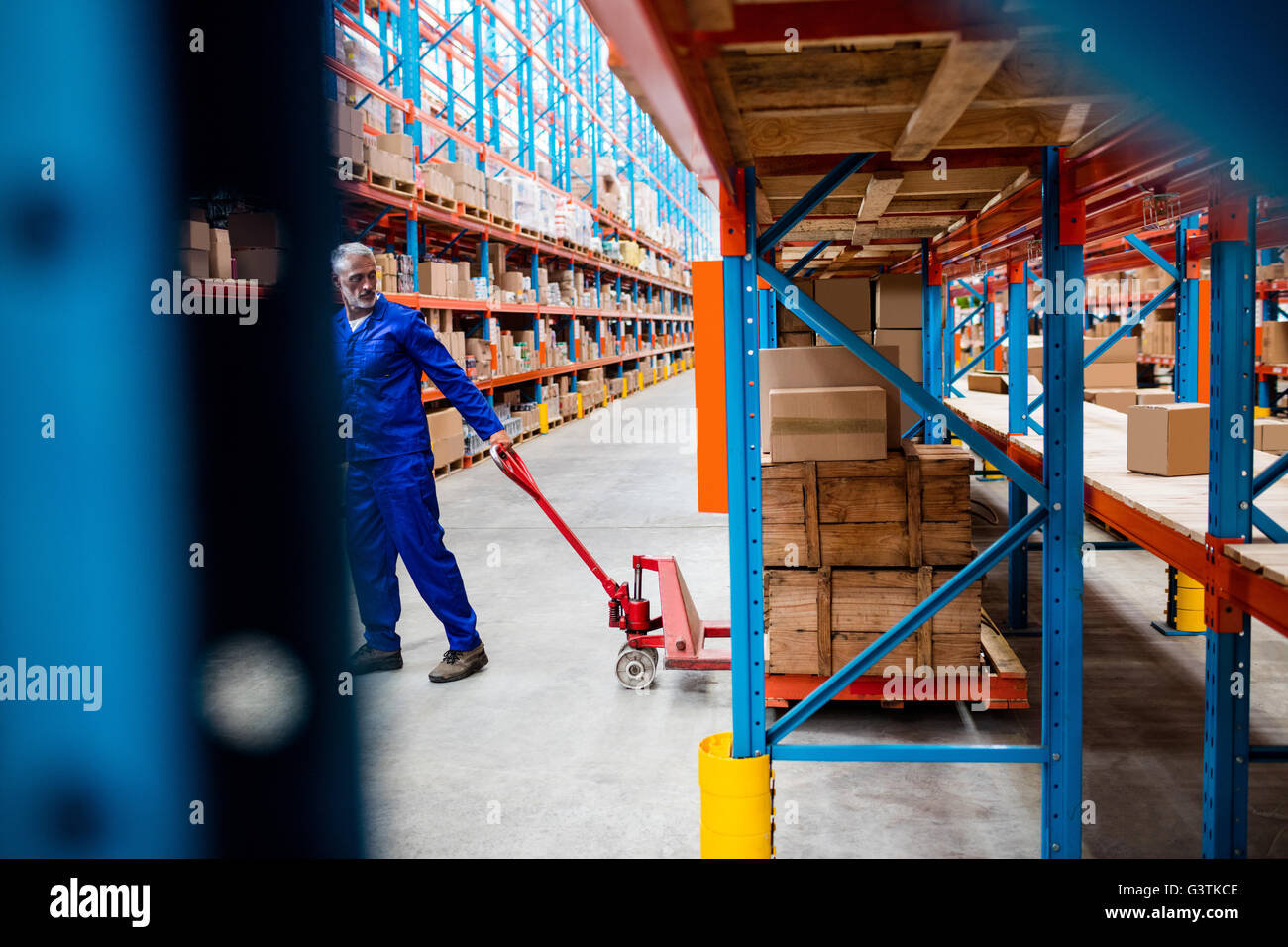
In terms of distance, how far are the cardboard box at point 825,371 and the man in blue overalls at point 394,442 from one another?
143 centimetres

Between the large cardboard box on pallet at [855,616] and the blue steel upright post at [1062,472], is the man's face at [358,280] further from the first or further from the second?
the blue steel upright post at [1062,472]

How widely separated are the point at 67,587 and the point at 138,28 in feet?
1.26

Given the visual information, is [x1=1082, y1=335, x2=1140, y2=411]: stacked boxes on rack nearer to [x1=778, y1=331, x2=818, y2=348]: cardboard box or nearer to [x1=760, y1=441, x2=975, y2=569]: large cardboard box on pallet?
[x1=778, y1=331, x2=818, y2=348]: cardboard box

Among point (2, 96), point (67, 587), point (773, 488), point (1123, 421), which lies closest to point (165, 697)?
point (67, 587)

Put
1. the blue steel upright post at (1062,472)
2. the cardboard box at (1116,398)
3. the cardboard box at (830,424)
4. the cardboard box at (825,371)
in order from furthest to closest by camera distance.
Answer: the cardboard box at (1116,398), the cardboard box at (825,371), the cardboard box at (830,424), the blue steel upright post at (1062,472)

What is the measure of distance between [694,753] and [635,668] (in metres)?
0.76

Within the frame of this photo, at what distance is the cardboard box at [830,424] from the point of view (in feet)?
12.3

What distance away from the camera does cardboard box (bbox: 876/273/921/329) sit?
20.1ft

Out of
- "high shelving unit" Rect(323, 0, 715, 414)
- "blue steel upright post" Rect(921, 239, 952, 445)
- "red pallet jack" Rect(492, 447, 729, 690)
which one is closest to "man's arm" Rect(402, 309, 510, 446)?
"red pallet jack" Rect(492, 447, 729, 690)

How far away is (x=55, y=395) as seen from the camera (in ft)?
2.23

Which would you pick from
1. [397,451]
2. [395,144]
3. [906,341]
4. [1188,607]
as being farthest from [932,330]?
[395,144]

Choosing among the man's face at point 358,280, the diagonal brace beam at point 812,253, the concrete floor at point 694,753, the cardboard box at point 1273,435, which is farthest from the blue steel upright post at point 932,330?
the man's face at point 358,280

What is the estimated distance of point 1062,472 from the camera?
2.75 m
